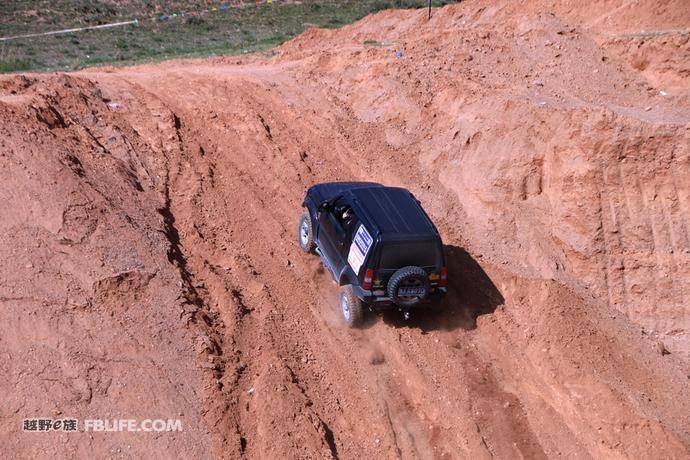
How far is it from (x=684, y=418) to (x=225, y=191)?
8.96 metres

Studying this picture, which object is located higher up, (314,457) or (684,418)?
(314,457)

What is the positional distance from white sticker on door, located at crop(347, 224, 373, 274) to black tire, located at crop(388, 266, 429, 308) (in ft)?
1.79

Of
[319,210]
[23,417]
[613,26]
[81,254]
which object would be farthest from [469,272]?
[613,26]

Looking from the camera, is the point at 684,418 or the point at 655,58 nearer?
the point at 684,418

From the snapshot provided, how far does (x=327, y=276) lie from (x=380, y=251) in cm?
226

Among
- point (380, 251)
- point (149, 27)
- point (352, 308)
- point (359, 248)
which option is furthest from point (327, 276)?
point (149, 27)

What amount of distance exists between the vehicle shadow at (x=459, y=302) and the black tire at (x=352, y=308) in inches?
22.0

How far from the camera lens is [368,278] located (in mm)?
9352

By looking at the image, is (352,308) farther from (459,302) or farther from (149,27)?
(149,27)

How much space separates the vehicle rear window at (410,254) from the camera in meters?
9.32

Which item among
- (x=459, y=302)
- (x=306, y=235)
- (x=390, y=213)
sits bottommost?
(x=459, y=302)

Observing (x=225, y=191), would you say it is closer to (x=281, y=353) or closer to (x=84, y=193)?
(x=84, y=193)

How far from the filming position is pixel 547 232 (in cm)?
1208

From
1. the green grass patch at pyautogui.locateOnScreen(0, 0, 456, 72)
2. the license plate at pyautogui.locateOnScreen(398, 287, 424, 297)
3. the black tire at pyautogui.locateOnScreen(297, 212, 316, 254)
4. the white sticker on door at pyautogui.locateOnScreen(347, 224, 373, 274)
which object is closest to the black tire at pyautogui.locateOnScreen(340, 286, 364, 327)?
the white sticker on door at pyautogui.locateOnScreen(347, 224, 373, 274)
